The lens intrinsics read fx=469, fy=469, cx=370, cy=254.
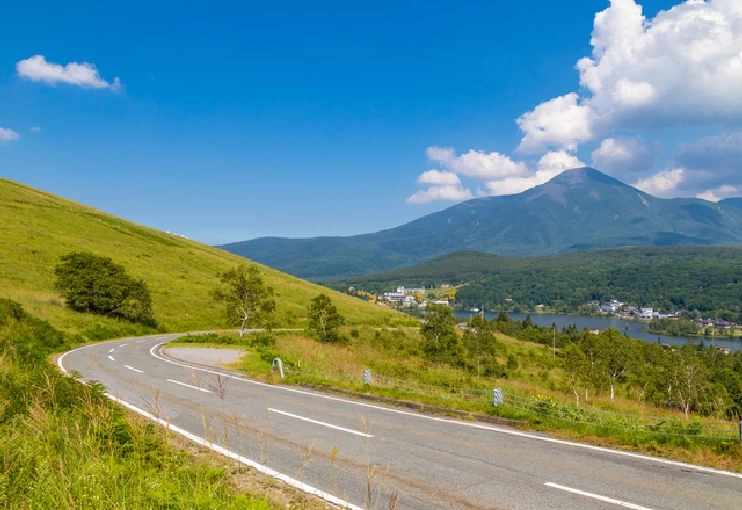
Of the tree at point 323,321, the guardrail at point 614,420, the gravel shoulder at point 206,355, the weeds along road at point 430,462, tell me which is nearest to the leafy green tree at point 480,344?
the tree at point 323,321

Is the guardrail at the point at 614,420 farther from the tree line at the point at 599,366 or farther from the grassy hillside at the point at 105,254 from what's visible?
the grassy hillside at the point at 105,254

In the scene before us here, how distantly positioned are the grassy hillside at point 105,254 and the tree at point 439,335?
23513 mm

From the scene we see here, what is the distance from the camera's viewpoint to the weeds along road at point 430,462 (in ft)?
25.6

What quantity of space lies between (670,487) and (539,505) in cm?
267

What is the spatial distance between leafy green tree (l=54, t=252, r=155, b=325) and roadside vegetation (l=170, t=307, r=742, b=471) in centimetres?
1598

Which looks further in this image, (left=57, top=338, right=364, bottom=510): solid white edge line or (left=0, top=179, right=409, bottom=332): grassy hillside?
(left=0, top=179, right=409, bottom=332): grassy hillside

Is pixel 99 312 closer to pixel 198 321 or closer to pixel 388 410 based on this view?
pixel 198 321

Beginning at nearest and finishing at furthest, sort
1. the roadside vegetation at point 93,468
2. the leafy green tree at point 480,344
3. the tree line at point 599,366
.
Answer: the roadside vegetation at point 93,468 → the tree line at point 599,366 → the leafy green tree at point 480,344

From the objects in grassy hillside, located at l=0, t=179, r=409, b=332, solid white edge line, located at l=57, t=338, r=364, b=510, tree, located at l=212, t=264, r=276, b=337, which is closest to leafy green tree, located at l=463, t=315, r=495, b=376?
grassy hillside, located at l=0, t=179, r=409, b=332

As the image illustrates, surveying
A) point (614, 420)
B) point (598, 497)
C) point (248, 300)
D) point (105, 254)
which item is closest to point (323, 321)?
point (248, 300)

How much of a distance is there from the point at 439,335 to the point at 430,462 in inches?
1751

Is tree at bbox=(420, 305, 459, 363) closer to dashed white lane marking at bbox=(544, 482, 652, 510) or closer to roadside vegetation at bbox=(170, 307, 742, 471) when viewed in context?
roadside vegetation at bbox=(170, 307, 742, 471)

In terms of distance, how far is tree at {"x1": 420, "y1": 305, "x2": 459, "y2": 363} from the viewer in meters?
52.1

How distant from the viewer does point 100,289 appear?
4962 cm
